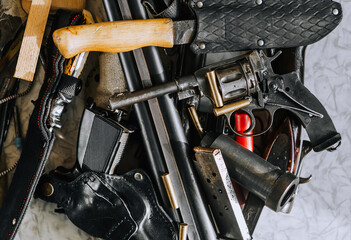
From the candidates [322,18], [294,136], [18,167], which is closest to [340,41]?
[322,18]

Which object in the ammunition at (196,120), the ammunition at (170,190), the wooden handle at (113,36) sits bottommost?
the ammunition at (170,190)

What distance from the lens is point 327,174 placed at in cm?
120

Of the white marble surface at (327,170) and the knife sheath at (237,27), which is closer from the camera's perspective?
the knife sheath at (237,27)

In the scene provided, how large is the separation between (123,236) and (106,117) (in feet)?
1.03

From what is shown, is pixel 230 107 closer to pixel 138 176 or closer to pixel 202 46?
pixel 202 46

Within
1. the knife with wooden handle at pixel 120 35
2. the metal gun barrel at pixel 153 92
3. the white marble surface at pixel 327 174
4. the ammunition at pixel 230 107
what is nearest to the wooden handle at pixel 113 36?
the knife with wooden handle at pixel 120 35

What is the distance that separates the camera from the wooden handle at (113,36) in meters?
0.97

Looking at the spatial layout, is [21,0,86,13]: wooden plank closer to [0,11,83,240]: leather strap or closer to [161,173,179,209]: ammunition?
[0,11,83,240]: leather strap

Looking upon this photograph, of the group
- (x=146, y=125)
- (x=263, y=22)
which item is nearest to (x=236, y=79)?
(x=263, y=22)

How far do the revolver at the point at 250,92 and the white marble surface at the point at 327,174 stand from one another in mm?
148

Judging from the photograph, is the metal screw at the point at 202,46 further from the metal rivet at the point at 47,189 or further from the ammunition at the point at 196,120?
the metal rivet at the point at 47,189

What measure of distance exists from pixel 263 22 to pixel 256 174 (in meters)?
0.37

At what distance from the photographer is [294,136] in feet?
3.52

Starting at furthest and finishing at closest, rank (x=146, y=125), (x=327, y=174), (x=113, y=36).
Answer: (x=327, y=174) → (x=146, y=125) → (x=113, y=36)
